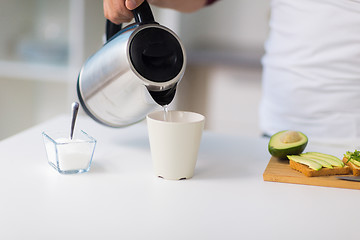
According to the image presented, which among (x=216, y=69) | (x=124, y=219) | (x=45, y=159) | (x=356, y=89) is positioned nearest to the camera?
(x=124, y=219)

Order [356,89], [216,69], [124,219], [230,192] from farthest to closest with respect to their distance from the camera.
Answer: [216,69]
[356,89]
[230,192]
[124,219]

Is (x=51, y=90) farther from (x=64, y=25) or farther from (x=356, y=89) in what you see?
(x=356, y=89)

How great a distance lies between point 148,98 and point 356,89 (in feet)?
1.84

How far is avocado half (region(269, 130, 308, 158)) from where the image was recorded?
920 millimetres

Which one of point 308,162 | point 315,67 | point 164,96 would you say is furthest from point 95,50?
point 308,162

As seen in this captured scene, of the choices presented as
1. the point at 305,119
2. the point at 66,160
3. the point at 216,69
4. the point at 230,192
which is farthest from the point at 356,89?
the point at 216,69

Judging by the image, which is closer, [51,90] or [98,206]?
[98,206]

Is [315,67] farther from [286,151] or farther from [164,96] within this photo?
[164,96]

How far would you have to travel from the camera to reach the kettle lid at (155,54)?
0.84 meters

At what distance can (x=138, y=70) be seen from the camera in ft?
2.73

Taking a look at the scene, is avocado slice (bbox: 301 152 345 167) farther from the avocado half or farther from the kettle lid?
the kettle lid

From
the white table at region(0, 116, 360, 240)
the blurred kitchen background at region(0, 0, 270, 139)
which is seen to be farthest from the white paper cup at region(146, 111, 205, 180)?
the blurred kitchen background at region(0, 0, 270, 139)

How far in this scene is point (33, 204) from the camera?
2.39 feet

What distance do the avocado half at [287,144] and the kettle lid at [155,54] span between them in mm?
236
